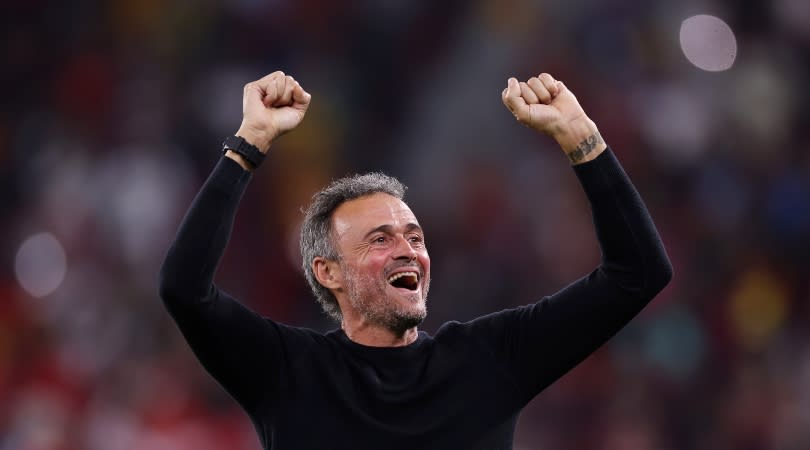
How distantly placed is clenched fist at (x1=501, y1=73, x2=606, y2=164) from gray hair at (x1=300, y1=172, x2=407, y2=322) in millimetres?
576

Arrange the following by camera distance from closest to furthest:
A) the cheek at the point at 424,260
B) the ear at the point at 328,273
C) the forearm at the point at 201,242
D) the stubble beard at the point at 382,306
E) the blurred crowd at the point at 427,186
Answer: the forearm at the point at 201,242
the stubble beard at the point at 382,306
the cheek at the point at 424,260
the ear at the point at 328,273
the blurred crowd at the point at 427,186

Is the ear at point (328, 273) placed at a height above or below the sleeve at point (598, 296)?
above

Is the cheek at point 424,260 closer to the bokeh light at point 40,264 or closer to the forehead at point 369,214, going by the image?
the forehead at point 369,214

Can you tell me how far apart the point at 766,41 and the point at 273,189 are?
3.23 metres

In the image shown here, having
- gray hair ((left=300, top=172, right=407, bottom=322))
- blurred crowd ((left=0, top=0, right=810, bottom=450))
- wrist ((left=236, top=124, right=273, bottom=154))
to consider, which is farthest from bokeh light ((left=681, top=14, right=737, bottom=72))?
wrist ((left=236, top=124, right=273, bottom=154))

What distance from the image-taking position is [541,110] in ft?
10.4

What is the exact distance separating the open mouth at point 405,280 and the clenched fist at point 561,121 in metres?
0.54

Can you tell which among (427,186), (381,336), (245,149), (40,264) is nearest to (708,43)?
(427,186)

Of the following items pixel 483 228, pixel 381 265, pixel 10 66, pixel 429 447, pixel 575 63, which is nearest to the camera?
pixel 429 447

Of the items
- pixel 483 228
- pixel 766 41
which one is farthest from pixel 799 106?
pixel 483 228

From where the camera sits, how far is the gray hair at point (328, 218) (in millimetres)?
3596

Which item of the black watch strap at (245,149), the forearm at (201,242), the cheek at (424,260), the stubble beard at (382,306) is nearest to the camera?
the forearm at (201,242)

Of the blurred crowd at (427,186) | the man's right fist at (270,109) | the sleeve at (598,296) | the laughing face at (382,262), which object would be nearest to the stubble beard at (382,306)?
the laughing face at (382,262)

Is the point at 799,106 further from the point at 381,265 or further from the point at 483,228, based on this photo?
the point at 381,265
